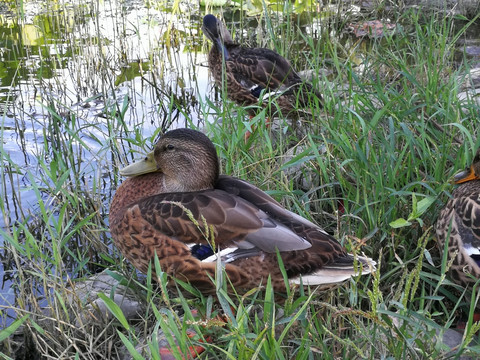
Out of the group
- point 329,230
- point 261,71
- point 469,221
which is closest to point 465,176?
point 469,221

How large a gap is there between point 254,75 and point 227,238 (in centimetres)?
255

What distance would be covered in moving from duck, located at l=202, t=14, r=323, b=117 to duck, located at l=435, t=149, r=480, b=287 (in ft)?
6.08

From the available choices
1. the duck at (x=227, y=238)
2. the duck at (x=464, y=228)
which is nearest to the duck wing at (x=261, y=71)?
the duck at (x=227, y=238)

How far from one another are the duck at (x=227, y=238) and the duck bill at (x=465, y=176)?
70 centimetres

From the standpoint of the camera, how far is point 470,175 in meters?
2.71

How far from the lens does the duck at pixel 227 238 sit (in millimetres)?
2357

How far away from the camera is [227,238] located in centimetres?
241

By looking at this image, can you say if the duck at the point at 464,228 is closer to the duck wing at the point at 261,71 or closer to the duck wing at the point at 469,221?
the duck wing at the point at 469,221

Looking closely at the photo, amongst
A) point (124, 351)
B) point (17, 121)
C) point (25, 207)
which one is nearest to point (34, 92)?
point (17, 121)

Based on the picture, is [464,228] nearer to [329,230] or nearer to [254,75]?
[329,230]

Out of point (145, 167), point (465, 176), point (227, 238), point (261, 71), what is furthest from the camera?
point (261, 71)

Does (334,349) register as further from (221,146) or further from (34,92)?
(34,92)

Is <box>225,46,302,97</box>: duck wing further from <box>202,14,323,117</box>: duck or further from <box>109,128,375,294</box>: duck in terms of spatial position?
<box>109,128,375,294</box>: duck

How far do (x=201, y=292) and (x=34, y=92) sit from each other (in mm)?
3441
